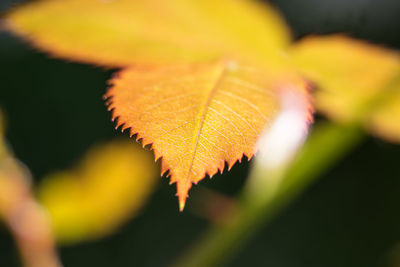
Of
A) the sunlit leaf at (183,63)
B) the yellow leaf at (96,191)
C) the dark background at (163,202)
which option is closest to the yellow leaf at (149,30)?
the sunlit leaf at (183,63)

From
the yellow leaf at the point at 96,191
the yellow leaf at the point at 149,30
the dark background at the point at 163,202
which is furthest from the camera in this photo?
the dark background at the point at 163,202

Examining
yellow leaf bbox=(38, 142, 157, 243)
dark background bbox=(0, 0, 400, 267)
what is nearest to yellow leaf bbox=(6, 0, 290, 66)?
yellow leaf bbox=(38, 142, 157, 243)

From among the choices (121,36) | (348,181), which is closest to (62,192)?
(121,36)

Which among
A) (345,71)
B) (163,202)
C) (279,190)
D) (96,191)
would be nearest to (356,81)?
(345,71)

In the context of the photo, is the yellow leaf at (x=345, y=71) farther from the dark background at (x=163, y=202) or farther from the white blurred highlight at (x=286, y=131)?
the dark background at (x=163, y=202)

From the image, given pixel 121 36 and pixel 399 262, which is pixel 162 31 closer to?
pixel 121 36

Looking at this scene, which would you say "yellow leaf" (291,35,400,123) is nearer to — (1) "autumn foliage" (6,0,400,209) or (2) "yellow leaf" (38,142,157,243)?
(1) "autumn foliage" (6,0,400,209)

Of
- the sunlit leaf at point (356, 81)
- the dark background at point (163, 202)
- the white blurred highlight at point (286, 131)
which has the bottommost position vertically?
the white blurred highlight at point (286, 131)
